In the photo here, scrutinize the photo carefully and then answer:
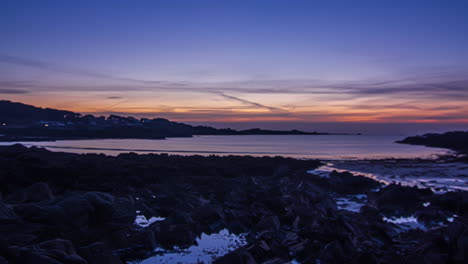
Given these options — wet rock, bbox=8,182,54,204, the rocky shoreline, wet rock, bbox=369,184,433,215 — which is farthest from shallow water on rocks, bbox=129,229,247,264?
wet rock, bbox=369,184,433,215

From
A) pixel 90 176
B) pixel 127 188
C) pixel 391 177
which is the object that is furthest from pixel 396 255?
pixel 391 177

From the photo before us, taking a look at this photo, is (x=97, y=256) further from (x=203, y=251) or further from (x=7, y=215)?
(x=203, y=251)

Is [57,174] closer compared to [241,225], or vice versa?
[241,225]

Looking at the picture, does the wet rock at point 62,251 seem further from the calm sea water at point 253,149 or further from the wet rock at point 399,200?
the calm sea water at point 253,149

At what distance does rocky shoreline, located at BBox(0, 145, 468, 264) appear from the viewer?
8383mm

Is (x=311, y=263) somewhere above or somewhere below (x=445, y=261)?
below

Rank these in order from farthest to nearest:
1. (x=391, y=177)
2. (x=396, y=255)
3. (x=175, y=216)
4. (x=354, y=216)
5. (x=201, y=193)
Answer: (x=391, y=177), (x=201, y=193), (x=354, y=216), (x=175, y=216), (x=396, y=255)

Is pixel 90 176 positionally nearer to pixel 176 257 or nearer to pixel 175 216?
pixel 175 216

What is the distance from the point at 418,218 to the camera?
583 inches

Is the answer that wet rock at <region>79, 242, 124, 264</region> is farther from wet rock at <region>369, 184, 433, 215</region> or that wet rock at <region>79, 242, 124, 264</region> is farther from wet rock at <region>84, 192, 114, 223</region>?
wet rock at <region>369, 184, 433, 215</region>

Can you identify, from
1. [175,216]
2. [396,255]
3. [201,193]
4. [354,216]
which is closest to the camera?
[396,255]

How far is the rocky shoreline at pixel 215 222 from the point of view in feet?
27.5

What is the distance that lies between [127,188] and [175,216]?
26.5ft

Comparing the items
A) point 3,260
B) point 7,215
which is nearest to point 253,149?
point 7,215
